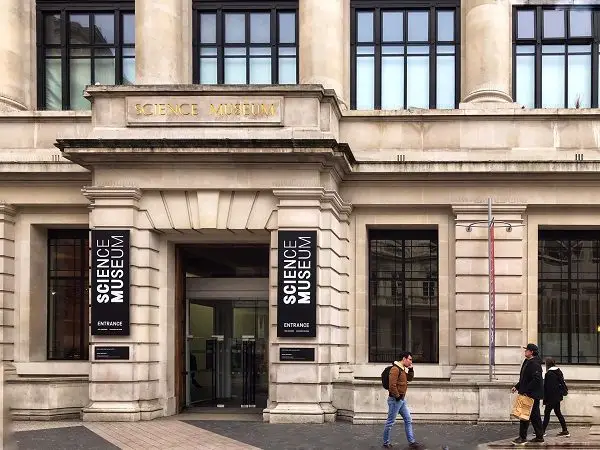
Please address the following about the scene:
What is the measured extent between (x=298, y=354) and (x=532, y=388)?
553cm

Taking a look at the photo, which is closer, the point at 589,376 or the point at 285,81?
the point at 589,376

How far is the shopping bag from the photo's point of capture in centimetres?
1553

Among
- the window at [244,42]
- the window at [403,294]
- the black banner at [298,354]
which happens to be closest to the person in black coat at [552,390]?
the black banner at [298,354]

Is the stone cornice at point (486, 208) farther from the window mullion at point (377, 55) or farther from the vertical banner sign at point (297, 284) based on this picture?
the vertical banner sign at point (297, 284)

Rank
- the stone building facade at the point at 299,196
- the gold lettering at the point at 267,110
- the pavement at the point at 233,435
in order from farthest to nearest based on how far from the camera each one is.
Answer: the gold lettering at the point at 267,110
the stone building facade at the point at 299,196
the pavement at the point at 233,435

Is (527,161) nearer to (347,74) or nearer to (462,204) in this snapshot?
(462,204)

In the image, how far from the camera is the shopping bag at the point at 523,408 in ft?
51.0

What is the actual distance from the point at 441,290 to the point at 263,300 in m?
4.66

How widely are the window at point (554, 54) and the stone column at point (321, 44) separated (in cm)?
489

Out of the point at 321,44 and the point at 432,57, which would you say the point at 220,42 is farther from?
the point at 432,57

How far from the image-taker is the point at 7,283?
2216 cm

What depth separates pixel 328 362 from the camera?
63.8ft

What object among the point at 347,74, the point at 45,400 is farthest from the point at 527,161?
the point at 45,400

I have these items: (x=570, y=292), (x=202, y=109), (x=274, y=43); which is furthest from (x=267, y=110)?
(x=570, y=292)
